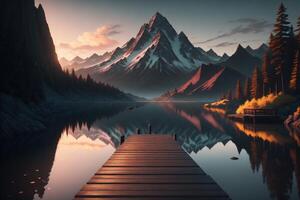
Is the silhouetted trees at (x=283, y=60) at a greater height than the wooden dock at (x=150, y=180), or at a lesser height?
greater

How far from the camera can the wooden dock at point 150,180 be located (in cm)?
1047

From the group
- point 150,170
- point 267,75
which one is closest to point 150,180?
point 150,170

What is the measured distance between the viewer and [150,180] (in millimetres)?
12266

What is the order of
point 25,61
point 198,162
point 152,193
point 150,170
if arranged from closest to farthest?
point 152,193
point 150,170
point 198,162
point 25,61

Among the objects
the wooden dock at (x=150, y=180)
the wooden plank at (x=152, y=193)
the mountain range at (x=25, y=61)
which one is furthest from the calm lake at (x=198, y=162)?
the mountain range at (x=25, y=61)

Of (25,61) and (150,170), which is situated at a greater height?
(25,61)

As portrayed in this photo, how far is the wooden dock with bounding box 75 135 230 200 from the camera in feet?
34.3

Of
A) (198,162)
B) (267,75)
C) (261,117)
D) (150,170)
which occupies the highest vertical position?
(267,75)

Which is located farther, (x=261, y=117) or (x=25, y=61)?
(x=25, y=61)

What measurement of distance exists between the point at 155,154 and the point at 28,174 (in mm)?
7565

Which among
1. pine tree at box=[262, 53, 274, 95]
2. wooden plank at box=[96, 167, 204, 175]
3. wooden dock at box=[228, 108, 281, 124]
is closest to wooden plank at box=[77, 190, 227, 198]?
wooden plank at box=[96, 167, 204, 175]

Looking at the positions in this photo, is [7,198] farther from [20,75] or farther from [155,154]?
[20,75]

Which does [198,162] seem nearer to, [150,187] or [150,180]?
[150,180]

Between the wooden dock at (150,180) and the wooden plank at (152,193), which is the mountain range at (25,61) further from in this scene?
the wooden plank at (152,193)
